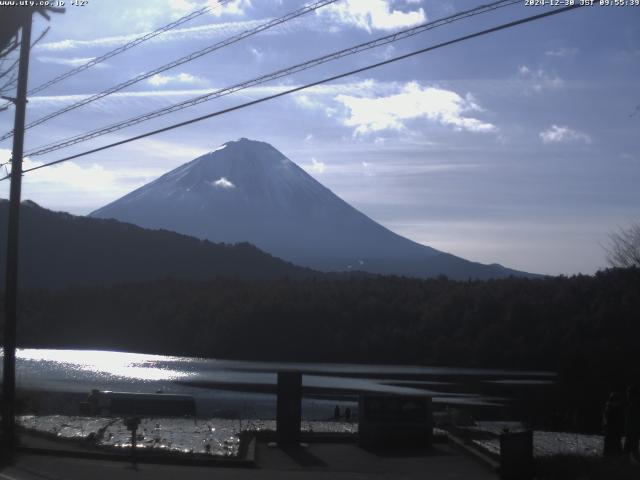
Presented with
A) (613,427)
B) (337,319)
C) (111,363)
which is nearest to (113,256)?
(337,319)

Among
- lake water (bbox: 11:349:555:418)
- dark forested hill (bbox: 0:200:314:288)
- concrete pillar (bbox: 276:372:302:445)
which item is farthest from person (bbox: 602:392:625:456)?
dark forested hill (bbox: 0:200:314:288)

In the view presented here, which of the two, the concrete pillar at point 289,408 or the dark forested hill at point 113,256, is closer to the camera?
the concrete pillar at point 289,408

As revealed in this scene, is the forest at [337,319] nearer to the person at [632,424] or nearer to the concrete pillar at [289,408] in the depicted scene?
the concrete pillar at [289,408]

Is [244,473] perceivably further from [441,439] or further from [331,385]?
[331,385]

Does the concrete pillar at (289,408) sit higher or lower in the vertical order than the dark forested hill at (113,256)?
lower

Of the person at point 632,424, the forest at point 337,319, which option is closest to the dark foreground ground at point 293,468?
the person at point 632,424

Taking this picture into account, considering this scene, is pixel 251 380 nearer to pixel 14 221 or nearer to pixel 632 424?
pixel 14 221

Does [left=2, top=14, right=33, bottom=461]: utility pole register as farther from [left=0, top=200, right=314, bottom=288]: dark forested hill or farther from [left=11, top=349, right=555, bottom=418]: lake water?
[left=0, top=200, right=314, bottom=288]: dark forested hill
